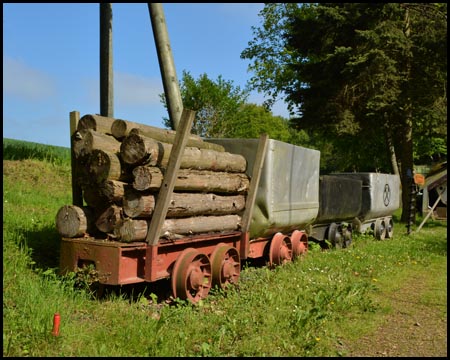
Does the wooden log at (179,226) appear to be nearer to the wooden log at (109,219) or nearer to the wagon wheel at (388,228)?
the wooden log at (109,219)

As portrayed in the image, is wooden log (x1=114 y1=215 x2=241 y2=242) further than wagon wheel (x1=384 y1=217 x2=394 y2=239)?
No

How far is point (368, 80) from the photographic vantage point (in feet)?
61.2

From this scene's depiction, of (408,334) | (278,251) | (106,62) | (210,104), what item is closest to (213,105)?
(210,104)

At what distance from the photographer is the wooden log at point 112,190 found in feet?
20.7

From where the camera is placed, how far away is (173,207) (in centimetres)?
670

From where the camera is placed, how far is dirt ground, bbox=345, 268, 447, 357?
5.14m

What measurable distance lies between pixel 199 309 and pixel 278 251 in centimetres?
355

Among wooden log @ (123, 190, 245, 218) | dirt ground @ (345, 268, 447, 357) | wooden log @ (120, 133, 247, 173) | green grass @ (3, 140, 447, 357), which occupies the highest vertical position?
wooden log @ (120, 133, 247, 173)

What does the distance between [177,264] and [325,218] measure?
21.8 ft

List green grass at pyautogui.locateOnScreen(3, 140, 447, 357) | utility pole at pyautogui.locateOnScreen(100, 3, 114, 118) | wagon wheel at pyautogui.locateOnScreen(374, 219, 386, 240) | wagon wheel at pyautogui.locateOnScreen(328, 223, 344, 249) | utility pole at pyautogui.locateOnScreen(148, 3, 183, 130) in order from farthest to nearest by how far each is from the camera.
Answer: wagon wheel at pyautogui.locateOnScreen(374, 219, 386, 240) < utility pole at pyautogui.locateOnScreen(100, 3, 114, 118) < wagon wheel at pyautogui.locateOnScreen(328, 223, 344, 249) < utility pole at pyautogui.locateOnScreen(148, 3, 183, 130) < green grass at pyautogui.locateOnScreen(3, 140, 447, 357)

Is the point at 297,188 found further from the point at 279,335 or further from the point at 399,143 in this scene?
the point at 399,143

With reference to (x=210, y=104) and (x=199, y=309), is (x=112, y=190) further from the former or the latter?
(x=210, y=104)

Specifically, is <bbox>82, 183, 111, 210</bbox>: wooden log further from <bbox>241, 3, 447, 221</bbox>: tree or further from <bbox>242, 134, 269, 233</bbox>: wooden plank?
<bbox>241, 3, 447, 221</bbox>: tree

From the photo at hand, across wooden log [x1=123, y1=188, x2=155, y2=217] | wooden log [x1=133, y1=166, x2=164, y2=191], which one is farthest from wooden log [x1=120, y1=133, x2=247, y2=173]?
wooden log [x1=123, y1=188, x2=155, y2=217]
